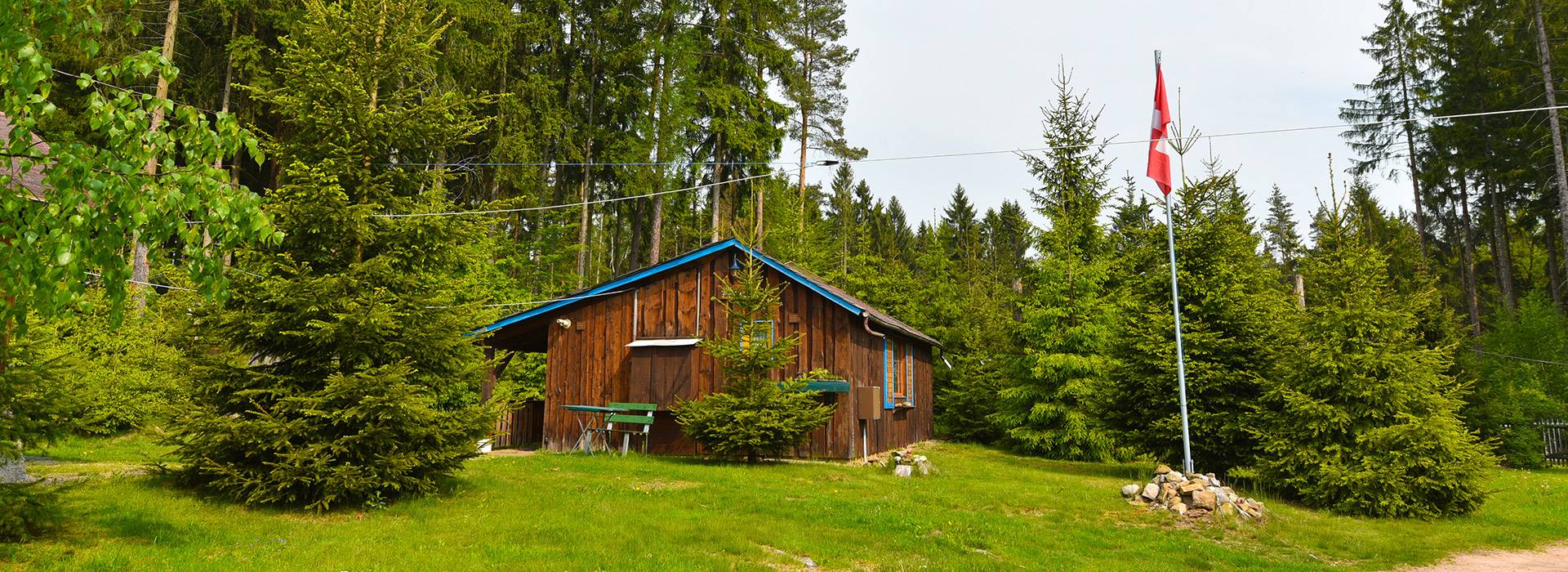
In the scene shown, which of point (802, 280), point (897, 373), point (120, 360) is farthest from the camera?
point (897, 373)

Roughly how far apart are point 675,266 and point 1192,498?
10.3 metres

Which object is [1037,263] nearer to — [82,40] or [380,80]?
[380,80]

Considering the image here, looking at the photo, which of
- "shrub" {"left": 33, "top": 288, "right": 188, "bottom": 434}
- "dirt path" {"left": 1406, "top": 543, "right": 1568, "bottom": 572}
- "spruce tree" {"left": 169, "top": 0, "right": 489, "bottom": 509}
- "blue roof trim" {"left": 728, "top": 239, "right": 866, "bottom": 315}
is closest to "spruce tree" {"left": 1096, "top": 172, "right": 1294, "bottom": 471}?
"dirt path" {"left": 1406, "top": 543, "right": 1568, "bottom": 572}

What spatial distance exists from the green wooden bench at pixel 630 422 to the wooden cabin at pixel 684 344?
0.31 m

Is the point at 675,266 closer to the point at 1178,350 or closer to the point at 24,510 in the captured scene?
the point at 1178,350

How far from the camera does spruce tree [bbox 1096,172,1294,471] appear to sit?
1355cm

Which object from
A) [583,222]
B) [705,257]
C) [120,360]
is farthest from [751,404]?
[120,360]

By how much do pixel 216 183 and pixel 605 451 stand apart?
12.1 meters

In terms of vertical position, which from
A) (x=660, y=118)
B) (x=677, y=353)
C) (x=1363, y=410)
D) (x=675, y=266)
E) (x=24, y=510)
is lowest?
(x=24, y=510)

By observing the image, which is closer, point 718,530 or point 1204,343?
point 718,530

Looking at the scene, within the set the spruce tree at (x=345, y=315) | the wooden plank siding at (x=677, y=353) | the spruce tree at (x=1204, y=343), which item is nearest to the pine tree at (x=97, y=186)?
the spruce tree at (x=345, y=315)

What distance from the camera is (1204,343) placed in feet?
45.1

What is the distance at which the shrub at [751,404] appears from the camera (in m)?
13.9

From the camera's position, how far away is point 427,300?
9.17 meters
